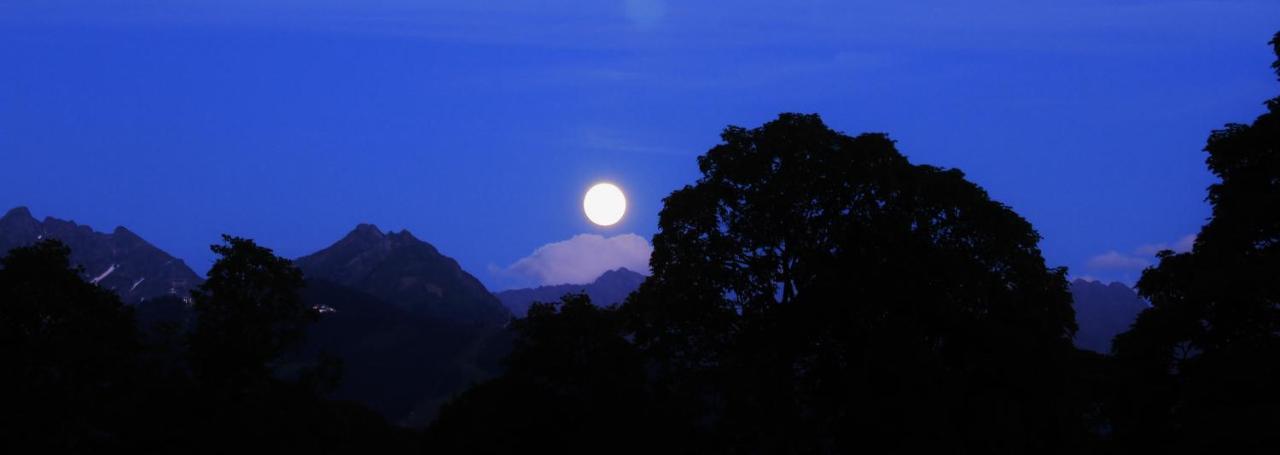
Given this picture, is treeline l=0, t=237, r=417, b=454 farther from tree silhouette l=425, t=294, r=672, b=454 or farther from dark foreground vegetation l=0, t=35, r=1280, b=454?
tree silhouette l=425, t=294, r=672, b=454

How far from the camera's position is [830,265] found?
30969 millimetres

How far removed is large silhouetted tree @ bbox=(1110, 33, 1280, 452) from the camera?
24.6 m

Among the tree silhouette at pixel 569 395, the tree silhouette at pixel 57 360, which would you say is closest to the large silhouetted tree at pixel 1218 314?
the tree silhouette at pixel 569 395

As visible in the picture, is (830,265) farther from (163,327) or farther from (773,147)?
(163,327)

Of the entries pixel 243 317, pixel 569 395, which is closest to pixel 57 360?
pixel 243 317

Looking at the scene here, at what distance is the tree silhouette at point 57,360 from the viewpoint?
3341 centimetres

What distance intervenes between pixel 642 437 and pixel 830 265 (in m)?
8.65

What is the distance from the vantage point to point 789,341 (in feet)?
102

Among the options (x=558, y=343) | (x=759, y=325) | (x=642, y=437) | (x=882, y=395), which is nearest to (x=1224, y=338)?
(x=882, y=395)

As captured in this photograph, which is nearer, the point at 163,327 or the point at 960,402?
the point at 960,402

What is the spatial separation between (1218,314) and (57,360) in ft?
121

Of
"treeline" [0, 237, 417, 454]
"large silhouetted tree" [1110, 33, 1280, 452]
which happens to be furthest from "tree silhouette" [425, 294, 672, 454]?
"large silhouetted tree" [1110, 33, 1280, 452]

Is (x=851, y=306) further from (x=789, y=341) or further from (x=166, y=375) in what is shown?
(x=166, y=375)

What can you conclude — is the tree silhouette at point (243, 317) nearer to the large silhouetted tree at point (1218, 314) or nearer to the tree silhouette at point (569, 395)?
the tree silhouette at point (569, 395)
